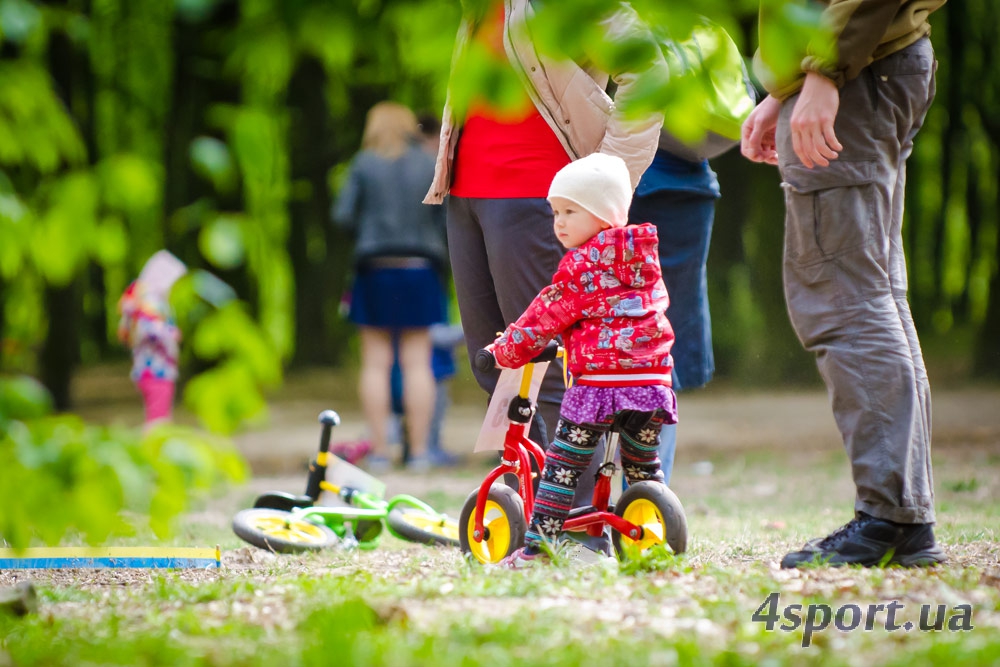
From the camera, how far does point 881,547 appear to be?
3162 mm

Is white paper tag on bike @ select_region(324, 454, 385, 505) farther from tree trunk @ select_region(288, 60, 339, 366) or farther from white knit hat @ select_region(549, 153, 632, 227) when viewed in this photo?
tree trunk @ select_region(288, 60, 339, 366)

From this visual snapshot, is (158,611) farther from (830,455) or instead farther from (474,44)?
(830,455)

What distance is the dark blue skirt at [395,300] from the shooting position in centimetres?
751

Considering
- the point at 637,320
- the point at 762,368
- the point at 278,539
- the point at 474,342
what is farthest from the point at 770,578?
the point at 762,368

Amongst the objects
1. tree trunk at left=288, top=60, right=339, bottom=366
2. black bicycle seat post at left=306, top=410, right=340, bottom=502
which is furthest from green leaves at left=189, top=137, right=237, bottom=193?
tree trunk at left=288, top=60, right=339, bottom=366

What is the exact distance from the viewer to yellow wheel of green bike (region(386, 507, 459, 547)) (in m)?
4.23

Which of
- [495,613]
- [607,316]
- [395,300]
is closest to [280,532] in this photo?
[607,316]

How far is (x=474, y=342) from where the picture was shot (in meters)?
3.84

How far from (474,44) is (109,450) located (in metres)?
0.80

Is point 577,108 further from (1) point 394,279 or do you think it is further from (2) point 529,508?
(1) point 394,279

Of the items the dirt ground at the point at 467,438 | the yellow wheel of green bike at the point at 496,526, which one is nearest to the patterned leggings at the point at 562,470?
the yellow wheel of green bike at the point at 496,526

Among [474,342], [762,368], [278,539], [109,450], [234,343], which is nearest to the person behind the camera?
[234,343]

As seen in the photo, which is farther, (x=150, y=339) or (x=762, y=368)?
(x=762, y=368)

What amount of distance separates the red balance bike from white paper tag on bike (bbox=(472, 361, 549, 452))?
0.03 meters
